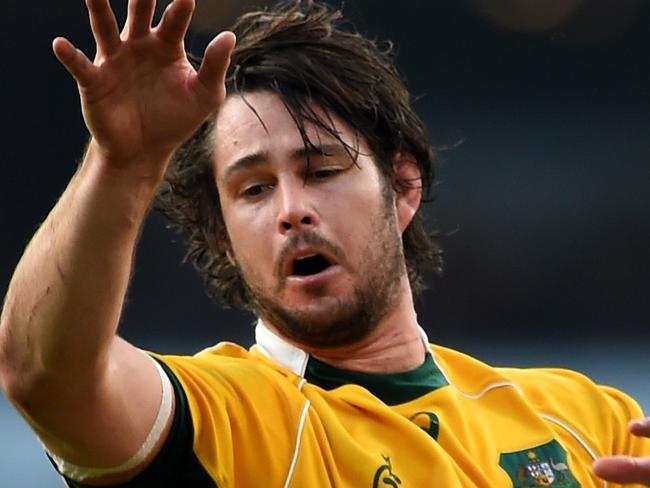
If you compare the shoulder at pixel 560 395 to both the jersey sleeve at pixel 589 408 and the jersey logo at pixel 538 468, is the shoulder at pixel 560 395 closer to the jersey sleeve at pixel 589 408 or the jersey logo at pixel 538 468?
the jersey sleeve at pixel 589 408

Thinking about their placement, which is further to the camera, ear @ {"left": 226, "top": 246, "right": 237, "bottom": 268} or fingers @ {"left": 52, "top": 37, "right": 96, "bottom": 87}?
ear @ {"left": 226, "top": 246, "right": 237, "bottom": 268}

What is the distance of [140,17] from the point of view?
1.34 meters

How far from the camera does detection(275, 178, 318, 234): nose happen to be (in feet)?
6.25

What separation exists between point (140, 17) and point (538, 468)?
954 mm

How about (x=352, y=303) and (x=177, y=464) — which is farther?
(x=352, y=303)

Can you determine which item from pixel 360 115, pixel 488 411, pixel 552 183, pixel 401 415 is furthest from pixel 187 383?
pixel 552 183

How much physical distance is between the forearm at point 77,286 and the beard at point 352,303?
0.56 metres

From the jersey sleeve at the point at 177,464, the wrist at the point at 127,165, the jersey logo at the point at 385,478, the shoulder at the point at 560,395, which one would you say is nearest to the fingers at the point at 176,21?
the wrist at the point at 127,165

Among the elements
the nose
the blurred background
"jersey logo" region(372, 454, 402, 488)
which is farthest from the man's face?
the blurred background

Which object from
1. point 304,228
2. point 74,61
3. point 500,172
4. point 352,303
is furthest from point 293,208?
point 500,172

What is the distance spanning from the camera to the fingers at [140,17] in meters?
1.33

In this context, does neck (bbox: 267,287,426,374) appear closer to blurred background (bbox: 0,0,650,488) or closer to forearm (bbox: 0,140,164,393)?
forearm (bbox: 0,140,164,393)

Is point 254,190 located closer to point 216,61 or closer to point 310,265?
point 310,265

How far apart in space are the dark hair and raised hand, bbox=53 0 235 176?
0.60 meters
